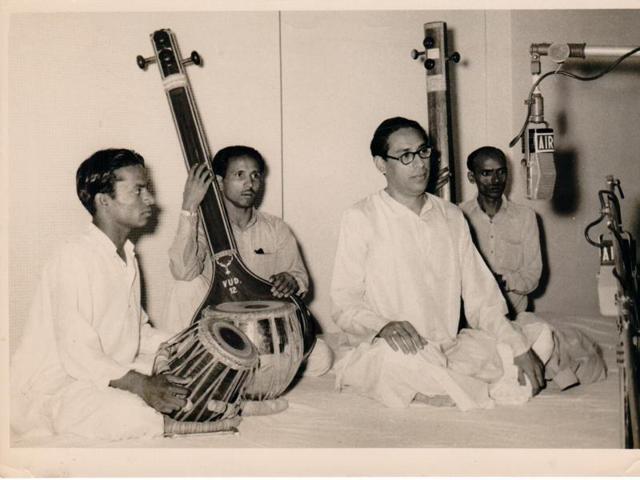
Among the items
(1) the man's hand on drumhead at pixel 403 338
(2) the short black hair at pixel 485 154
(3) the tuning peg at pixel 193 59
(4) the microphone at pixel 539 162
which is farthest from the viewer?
(2) the short black hair at pixel 485 154

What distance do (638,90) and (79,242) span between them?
102 inches

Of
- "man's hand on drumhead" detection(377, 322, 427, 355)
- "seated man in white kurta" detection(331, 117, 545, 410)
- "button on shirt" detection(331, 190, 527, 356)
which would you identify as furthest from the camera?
"button on shirt" detection(331, 190, 527, 356)

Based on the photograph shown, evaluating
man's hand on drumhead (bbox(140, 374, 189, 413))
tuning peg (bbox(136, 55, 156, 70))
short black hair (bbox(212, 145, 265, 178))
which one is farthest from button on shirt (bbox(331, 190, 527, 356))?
tuning peg (bbox(136, 55, 156, 70))

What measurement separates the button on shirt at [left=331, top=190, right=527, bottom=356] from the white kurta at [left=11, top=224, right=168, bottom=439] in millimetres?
854

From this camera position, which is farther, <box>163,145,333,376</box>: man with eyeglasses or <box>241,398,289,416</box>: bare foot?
<box>163,145,333,376</box>: man with eyeglasses

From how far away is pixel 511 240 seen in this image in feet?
12.8

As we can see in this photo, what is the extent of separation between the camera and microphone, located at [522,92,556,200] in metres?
2.68

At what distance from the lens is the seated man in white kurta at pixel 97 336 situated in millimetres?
3049

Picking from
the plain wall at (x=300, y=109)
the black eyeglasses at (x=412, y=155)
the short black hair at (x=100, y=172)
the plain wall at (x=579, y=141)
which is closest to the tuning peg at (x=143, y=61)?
the plain wall at (x=300, y=109)

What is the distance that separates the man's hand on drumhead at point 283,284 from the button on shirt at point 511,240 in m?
0.93

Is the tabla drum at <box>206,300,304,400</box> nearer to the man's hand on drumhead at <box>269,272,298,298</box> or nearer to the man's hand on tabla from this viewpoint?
the man's hand on drumhead at <box>269,272,298,298</box>

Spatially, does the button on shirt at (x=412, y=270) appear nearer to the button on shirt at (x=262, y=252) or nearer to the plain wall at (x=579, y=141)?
the button on shirt at (x=262, y=252)

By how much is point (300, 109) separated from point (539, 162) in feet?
4.64

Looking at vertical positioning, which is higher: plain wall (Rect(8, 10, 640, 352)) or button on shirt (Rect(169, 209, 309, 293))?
plain wall (Rect(8, 10, 640, 352))
